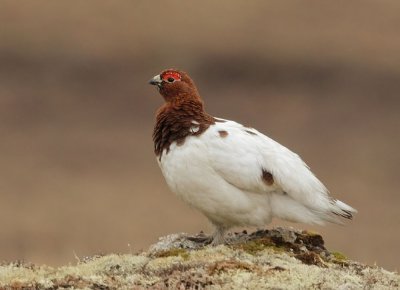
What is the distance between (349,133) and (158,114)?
25864mm

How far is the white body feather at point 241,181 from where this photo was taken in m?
11.2

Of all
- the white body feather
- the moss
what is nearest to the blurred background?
the white body feather

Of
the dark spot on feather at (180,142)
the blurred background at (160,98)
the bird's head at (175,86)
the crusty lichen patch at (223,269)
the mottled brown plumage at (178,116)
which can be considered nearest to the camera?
the crusty lichen patch at (223,269)

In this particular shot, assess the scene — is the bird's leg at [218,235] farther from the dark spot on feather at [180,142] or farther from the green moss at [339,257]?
the green moss at [339,257]

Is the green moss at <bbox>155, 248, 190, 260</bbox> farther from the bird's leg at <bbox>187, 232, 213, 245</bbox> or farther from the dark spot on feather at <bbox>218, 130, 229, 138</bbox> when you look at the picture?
the dark spot on feather at <bbox>218, 130, 229, 138</bbox>

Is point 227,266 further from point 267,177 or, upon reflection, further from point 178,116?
point 178,116

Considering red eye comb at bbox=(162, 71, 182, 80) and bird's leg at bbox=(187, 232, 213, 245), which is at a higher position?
red eye comb at bbox=(162, 71, 182, 80)

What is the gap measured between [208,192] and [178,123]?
66cm

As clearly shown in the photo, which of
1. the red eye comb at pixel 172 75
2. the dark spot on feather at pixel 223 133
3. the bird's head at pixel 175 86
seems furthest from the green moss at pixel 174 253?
the red eye comb at pixel 172 75

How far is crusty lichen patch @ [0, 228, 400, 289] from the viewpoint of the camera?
9625 mm

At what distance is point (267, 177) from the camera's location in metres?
11.2

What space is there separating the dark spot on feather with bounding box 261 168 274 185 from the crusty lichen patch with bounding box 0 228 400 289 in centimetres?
44

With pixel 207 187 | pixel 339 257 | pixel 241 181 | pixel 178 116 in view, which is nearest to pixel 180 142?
pixel 178 116

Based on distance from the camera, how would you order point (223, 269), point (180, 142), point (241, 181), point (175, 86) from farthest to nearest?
1. point (175, 86)
2. point (180, 142)
3. point (241, 181)
4. point (223, 269)
